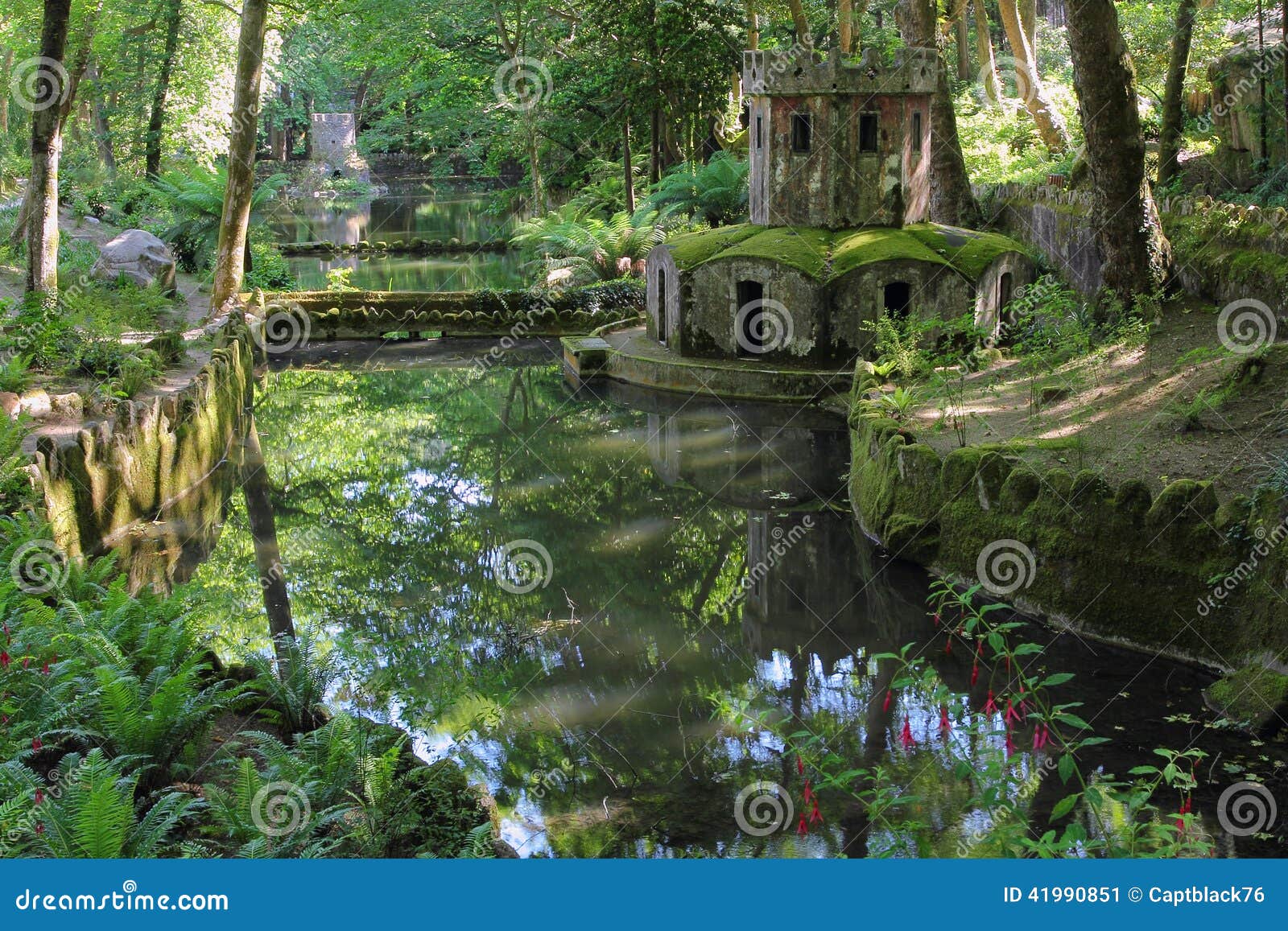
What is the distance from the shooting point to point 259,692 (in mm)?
8617

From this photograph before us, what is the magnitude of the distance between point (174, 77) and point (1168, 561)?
3747cm

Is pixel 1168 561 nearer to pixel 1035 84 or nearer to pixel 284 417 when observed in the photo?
pixel 284 417

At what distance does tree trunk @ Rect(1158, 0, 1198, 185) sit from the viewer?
69.1 ft

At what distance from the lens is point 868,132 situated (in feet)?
73.8

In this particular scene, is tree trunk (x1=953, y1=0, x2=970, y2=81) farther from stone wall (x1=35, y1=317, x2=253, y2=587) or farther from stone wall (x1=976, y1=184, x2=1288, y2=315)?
stone wall (x1=35, y1=317, x2=253, y2=587)

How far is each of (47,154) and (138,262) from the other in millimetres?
7285

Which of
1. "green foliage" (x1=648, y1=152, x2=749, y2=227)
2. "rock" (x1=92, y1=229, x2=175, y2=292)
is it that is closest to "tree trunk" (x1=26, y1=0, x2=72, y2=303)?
"rock" (x1=92, y1=229, x2=175, y2=292)

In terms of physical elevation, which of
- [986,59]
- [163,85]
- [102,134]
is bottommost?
[163,85]

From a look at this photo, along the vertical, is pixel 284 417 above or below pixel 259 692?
above

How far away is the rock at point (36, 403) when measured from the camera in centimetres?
1492

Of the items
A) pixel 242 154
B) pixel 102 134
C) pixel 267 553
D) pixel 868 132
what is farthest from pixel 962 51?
pixel 267 553

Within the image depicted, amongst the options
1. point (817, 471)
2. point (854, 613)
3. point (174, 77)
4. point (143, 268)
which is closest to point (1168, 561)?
point (854, 613)

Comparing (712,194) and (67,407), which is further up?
(712,194)

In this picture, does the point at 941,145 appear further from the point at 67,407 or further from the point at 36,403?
the point at 36,403
